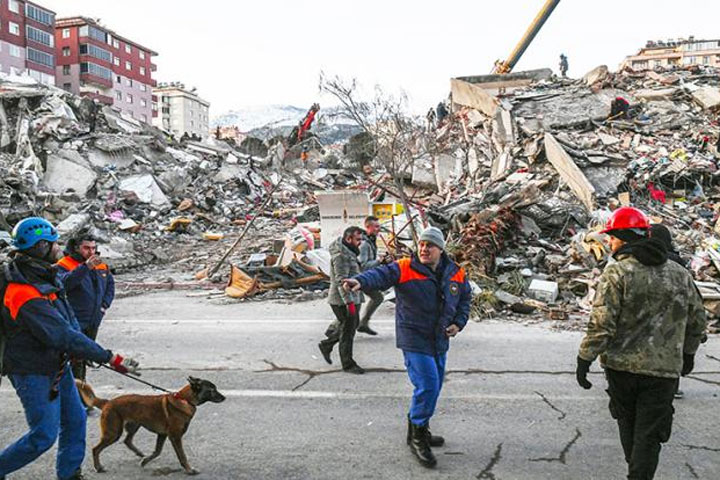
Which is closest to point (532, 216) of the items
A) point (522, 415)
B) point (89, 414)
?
point (522, 415)

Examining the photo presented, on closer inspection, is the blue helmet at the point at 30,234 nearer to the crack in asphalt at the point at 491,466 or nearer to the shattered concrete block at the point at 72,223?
the crack in asphalt at the point at 491,466

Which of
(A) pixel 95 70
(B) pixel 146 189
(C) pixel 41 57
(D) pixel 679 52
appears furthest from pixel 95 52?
(D) pixel 679 52

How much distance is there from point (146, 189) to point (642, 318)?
20.5 m

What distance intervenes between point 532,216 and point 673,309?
9.07m

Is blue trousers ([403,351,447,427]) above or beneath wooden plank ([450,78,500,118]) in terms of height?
beneath

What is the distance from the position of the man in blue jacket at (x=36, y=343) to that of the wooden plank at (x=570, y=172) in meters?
11.7

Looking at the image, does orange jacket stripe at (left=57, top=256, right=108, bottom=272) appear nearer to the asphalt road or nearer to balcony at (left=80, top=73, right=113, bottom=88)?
the asphalt road

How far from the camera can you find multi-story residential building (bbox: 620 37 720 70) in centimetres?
9440

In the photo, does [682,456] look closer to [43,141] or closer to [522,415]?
[522,415]

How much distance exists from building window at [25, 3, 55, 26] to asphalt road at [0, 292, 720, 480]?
77.3m

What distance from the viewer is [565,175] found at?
14383mm

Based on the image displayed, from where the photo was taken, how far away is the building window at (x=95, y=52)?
254 ft

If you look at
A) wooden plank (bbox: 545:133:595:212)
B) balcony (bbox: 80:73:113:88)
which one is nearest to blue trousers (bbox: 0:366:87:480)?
wooden plank (bbox: 545:133:595:212)

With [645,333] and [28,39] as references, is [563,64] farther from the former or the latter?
[28,39]
